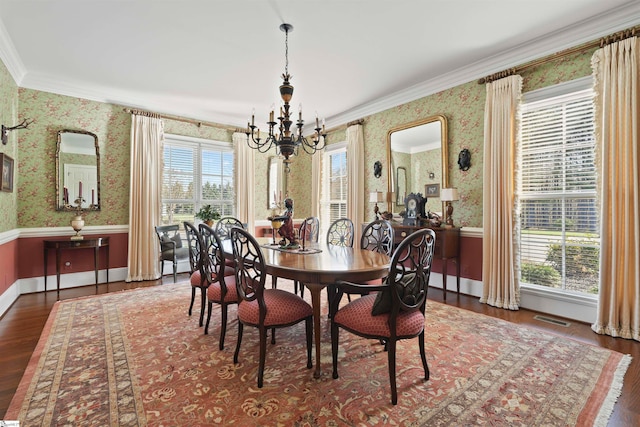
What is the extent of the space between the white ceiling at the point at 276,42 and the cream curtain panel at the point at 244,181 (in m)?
1.32

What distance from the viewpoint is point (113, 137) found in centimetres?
472

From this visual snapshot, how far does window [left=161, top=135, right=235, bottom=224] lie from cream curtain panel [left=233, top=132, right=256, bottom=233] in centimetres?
15

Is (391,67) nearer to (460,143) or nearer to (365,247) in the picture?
(460,143)

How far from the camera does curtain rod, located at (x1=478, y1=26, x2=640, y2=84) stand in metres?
2.71

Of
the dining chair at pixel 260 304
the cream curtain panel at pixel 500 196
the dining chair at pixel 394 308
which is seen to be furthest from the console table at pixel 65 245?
the cream curtain panel at pixel 500 196

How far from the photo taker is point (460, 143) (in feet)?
13.2

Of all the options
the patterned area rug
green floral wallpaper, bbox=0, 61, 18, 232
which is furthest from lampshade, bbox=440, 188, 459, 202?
green floral wallpaper, bbox=0, 61, 18, 232

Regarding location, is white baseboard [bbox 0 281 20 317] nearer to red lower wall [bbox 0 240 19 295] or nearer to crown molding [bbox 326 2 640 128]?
red lower wall [bbox 0 240 19 295]

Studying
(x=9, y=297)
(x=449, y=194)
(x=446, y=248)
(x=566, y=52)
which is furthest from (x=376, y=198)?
(x=9, y=297)

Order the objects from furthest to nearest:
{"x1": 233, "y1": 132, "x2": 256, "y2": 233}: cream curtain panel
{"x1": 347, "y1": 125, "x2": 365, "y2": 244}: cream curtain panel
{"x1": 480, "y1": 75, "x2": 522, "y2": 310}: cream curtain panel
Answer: {"x1": 233, "y1": 132, "x2": 256, "y2": 233}: cream curtain panel, {"x1": 347, "y1": 125, "x2": 365, "y2": 244}: cream curtain panel, {"x1": 480, "y1": 75, "x2": 522, "y2": 310}: cream curtain panel

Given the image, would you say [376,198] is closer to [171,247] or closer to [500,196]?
[500,196]

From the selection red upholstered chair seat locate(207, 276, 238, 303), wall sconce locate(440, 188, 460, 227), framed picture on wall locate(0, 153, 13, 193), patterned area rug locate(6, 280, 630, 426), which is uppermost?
framed picture on wall locate(0, 153, 13, 193)

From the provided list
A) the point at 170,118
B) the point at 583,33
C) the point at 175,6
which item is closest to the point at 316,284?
the point at 175,6

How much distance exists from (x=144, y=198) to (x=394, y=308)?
14.7ft
